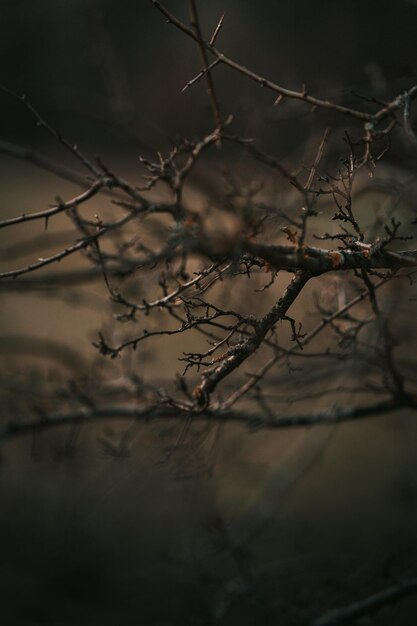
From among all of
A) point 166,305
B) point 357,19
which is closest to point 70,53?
point 357,19

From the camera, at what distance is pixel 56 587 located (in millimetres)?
4145

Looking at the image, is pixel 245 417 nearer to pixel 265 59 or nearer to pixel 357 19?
pixel 357 19

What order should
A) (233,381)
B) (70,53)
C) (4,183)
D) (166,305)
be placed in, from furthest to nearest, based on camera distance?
(70,53)
(4,183)
(233,381)
(166,305)

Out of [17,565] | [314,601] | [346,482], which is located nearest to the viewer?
[314,601]

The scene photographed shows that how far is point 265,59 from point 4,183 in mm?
3750

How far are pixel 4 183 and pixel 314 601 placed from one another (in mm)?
7455

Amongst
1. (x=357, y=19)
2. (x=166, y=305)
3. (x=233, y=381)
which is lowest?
(x=166, y=305)

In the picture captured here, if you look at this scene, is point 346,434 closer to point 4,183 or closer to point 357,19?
point 357,19

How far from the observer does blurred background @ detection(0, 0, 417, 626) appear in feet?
8.96

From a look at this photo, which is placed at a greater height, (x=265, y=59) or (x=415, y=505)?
(x=265, y=59)

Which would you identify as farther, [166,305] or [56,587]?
[56,587]

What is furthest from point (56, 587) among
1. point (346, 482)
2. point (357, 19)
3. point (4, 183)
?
point (4, 183)

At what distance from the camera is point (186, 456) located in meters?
2.30

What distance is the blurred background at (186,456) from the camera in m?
2.73
